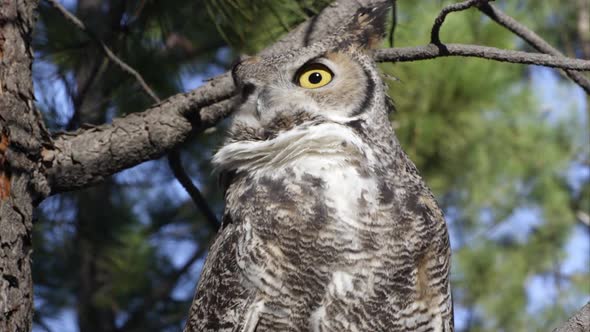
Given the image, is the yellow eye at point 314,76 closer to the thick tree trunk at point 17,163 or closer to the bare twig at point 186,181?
the bare twig at point 186,181

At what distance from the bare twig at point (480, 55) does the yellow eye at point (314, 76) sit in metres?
0.24

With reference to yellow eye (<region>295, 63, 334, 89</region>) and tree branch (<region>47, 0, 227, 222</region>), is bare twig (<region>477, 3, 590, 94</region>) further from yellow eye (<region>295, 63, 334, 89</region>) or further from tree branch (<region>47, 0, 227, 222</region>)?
tree branch (<region>47, 0, 227, 222</region>)

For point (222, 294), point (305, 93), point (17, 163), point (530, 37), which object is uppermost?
point (530, 37)

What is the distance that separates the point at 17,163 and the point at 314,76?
2.43 feet

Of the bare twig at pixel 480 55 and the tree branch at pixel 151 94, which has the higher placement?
the bare twig at pixel 480 55

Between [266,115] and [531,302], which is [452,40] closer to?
[266,115]

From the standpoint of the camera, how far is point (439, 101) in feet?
13.9

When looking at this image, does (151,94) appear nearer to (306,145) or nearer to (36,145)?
(36,145)

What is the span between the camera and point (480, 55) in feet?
6.07

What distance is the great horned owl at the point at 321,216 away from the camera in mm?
1679

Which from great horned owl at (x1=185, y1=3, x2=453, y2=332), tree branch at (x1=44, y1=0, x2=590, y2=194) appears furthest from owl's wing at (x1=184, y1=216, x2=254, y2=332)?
tree branch at (x1=44, y1=0, x2=590, y2=194)

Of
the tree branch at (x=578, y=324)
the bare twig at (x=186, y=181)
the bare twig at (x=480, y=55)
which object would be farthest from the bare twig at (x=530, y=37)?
the bare twig at (x=186, y=181)

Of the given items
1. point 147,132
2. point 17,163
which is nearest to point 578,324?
point 147,132

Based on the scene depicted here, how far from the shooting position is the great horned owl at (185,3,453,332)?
5.51 ft
